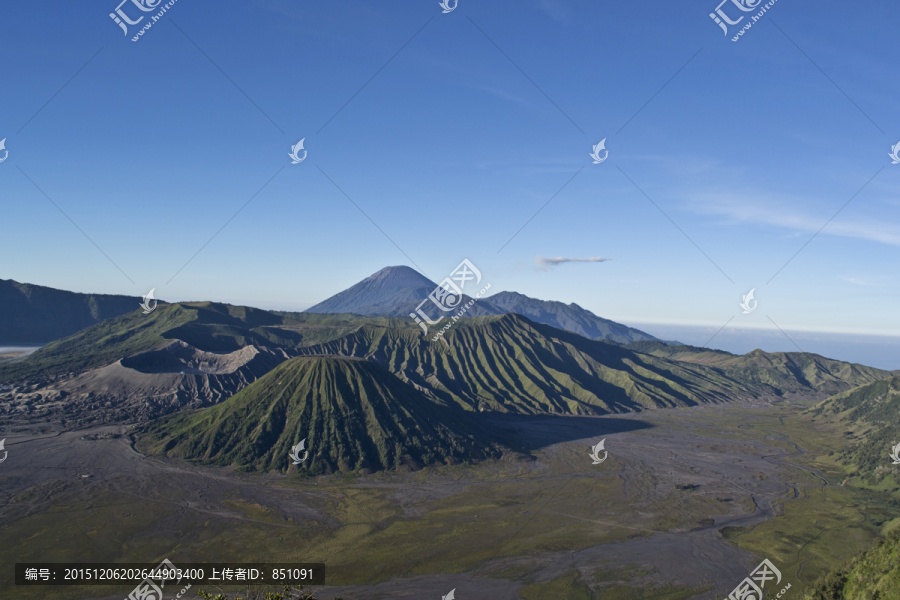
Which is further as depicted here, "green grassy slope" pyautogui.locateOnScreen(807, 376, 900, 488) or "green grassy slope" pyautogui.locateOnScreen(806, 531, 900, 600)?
"green grassy slope" pyautogui.locateOnScreen(807, 376, 900, 488)

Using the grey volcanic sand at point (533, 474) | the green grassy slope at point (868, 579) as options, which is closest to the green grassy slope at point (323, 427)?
the grey volcanic sand at point (533, 474)

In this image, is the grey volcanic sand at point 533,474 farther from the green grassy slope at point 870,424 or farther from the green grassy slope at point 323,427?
the green grassy slope at point 870,424

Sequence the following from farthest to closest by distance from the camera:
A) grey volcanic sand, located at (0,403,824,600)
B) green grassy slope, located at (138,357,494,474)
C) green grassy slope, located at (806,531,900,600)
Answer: green grassy slope, located at (138,357,494,474)
grey volcanic sand, located at (0,403,824,600)
green grassy slope, located at (806,531,900,600)

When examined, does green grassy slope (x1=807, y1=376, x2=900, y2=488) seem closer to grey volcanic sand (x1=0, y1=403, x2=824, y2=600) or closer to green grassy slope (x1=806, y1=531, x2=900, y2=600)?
grey volcanic sand (x1=0, y1=403, x2=824, y2=600)

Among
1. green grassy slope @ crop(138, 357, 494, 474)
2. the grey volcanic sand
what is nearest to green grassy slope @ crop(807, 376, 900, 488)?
the grey volcanic sand

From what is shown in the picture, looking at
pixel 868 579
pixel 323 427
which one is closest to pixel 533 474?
pixel 323 427

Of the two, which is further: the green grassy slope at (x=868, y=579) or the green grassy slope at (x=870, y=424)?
the green grassy slope at (x=870, y=424)
